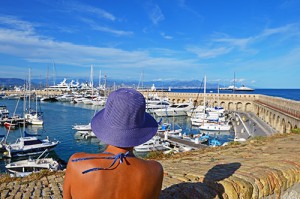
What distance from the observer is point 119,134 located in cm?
152

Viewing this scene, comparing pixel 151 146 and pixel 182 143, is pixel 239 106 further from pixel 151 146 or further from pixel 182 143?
pixel 151 146

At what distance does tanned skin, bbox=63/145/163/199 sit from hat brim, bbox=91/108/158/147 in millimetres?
61

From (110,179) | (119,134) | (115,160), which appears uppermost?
(119,134)

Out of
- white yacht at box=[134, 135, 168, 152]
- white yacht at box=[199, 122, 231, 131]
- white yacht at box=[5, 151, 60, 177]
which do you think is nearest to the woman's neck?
white yacht at box=[5, 151, 60, 177]

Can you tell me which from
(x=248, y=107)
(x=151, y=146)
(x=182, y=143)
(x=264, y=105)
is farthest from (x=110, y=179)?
(x=248, y=107)

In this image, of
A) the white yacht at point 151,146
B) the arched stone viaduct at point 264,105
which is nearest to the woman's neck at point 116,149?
the white yacht at point 151,146

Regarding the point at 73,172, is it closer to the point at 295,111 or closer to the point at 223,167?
the point at 223,167

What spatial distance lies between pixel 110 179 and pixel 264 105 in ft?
152

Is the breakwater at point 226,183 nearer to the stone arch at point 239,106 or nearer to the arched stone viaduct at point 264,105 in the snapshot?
the arched stone viaduct at point 264,105

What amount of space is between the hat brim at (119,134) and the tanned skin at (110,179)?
2.4 inches

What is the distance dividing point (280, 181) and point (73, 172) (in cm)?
308

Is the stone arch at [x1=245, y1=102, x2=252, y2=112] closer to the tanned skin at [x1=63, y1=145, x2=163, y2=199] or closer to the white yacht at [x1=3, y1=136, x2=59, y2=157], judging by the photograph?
the white yacht at [x1=3, y1=136, x2=59, y2=157]

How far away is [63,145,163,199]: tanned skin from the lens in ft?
4.91

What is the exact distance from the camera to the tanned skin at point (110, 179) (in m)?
1.50
